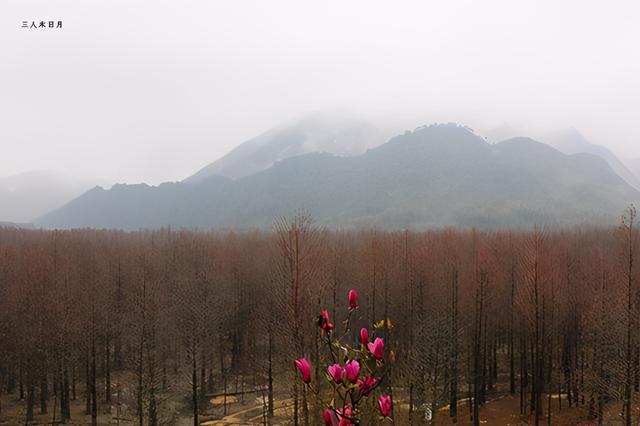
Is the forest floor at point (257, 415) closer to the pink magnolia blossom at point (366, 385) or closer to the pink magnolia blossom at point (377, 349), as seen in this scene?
the pink magnolia blossom at point (366, 385)

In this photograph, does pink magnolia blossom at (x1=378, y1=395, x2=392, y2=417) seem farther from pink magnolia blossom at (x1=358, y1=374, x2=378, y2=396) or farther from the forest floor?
the forest floor

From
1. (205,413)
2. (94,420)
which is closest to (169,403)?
(205,413)

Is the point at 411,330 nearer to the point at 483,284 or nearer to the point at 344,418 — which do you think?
the point at 483,284

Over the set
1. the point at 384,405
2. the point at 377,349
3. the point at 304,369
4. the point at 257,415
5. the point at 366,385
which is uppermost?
the point at 377,349

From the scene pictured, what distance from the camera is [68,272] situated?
113 feet

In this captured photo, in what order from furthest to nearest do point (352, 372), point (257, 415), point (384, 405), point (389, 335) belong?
1. point (257, 415)
2. point (389, 335)
3. point (384, 405)
4. point (352, 372)

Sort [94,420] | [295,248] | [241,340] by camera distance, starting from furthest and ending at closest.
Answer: [241,340]
[94,420]
[295,248]

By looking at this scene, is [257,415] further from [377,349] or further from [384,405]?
[377,349]

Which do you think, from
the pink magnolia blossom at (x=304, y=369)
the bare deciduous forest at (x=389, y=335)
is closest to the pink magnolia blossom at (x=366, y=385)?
the pink magnolia blossom at (x=304, y=369)

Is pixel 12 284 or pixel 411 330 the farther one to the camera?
pixel 12 284

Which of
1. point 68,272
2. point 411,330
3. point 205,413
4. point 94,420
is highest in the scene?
point 68,272

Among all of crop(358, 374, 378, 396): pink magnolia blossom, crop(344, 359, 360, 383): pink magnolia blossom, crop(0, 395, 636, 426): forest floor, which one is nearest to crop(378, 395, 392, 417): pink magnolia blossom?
crop(358, 374, 378, 396): pink magnolia blossom

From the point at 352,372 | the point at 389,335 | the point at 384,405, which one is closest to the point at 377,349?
the point at 352,372

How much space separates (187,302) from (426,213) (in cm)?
14680
